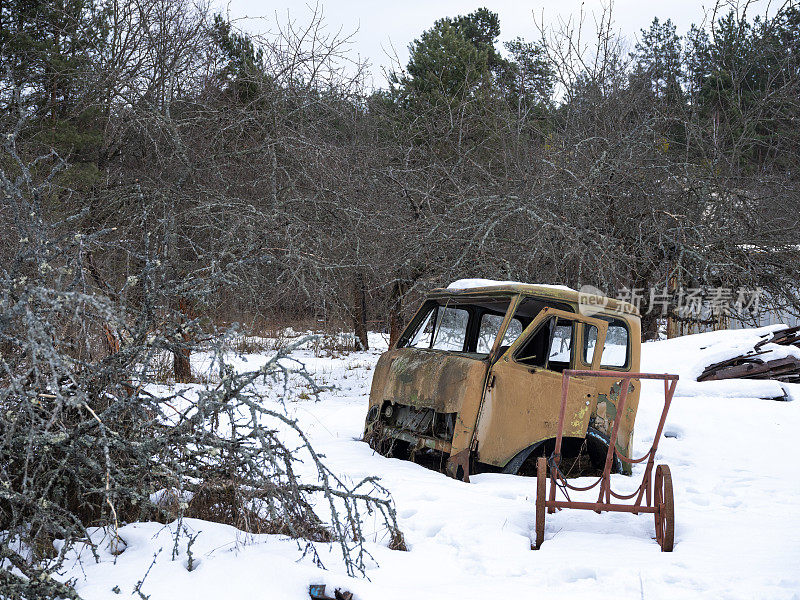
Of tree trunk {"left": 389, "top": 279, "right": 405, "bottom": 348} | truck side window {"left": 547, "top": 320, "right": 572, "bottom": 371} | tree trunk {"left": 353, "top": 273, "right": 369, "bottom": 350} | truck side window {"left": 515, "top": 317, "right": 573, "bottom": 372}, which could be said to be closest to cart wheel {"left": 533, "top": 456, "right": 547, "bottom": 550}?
truck side window {"left": 515, "top": 317, "right": 573, "bottom": 372}

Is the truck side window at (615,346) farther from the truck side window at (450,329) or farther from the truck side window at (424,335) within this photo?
the truck side window at (424,335)

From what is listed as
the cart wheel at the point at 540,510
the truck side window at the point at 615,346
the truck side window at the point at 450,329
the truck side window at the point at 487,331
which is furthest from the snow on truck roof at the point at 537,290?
the cart wheel at the point at 540,510

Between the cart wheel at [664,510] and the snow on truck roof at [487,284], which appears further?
the snow on truck roof at [487,284]

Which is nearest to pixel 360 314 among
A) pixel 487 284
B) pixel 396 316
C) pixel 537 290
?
pixel 396 316

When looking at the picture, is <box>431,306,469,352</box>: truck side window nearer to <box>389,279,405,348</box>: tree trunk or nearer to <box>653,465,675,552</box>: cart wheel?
<box>653,465,675,552</box>: cart wheel

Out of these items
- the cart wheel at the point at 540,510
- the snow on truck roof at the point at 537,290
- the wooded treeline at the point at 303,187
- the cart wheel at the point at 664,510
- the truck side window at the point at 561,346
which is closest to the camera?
the cart wheel at the point at 664,510

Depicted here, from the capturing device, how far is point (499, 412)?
6133 mm

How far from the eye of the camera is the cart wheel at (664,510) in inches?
178

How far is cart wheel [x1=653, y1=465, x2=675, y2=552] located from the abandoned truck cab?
1559 millimetres

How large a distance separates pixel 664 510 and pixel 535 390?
6.09ft

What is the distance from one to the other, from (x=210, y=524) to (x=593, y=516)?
277 cm

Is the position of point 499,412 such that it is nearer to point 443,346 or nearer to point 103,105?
point 443,346

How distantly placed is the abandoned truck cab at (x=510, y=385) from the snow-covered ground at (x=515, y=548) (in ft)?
0.92

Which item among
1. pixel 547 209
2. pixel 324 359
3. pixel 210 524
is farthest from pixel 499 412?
pixel 324 359
